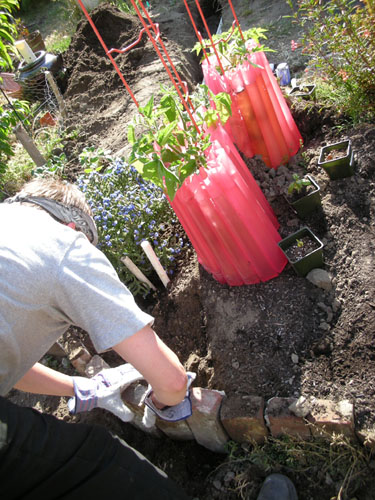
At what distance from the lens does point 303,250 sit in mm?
2191

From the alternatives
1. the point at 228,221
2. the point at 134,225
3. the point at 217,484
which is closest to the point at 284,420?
the point at 217,484

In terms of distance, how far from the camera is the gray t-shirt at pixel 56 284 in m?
1.23

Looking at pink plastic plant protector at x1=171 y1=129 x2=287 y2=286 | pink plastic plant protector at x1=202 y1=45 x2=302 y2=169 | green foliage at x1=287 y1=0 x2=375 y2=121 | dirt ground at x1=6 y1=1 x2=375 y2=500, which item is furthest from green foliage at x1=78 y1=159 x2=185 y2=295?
green foliage at x1=287 y1=0 x2=375 y2=121

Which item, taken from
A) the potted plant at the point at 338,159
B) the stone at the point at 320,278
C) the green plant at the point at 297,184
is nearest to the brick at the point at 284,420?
the stone at the point at 320,278

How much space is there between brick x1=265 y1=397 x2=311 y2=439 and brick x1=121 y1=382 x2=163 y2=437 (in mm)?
632

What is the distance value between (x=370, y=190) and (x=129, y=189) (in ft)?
5.04

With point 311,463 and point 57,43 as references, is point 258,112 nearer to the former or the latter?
point 311,463

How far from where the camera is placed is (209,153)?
6.89 feet

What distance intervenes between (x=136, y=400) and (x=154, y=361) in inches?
31.6

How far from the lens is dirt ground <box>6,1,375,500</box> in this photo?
1.87 meters

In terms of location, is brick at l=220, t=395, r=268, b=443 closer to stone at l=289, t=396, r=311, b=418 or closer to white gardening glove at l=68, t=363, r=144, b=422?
stone at l=289, t=396, r=311, b=418

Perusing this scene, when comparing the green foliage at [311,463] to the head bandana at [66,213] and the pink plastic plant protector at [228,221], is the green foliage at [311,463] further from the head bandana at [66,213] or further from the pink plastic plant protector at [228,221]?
the head bandana at [66,213]

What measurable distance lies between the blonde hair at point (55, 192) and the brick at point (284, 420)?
1.13m

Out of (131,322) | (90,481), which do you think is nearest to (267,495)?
(90,481)
